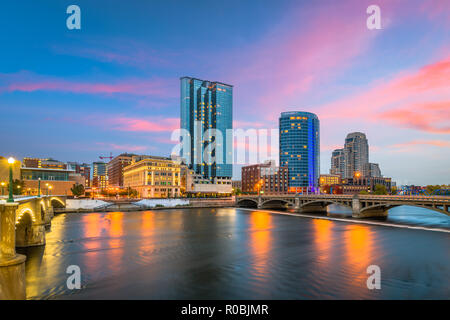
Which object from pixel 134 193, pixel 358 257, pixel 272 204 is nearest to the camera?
pixel 358 257

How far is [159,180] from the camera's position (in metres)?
163

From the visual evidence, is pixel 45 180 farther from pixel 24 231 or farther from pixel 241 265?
pixel 241 265

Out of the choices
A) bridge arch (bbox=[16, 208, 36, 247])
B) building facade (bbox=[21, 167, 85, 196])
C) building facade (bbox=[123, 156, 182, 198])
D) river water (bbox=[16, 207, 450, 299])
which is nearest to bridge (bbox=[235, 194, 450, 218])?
river water (bbox=[16, 207, 450, 299])

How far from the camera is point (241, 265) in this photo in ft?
92.1

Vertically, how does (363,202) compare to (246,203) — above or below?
above

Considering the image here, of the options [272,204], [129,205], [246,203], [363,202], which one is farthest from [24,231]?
[246,203]

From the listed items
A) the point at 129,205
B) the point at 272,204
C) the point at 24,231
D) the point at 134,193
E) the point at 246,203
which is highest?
the point at 24,231

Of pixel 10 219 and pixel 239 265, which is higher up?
pixel 10 219

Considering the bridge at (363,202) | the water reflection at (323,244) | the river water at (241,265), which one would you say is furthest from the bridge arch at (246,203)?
the river water at (241,265)

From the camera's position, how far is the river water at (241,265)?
20.5 meters

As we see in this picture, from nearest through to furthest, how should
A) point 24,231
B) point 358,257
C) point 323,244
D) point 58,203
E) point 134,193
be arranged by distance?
point 358,257, point 24,231, point 323,244, point 58,203, point 134,193
